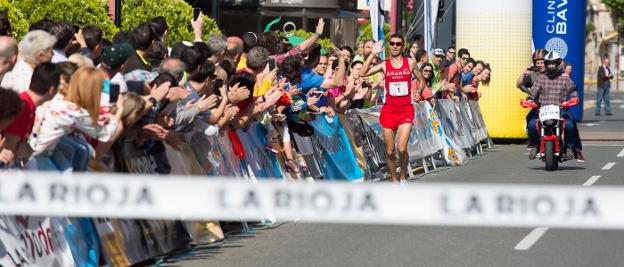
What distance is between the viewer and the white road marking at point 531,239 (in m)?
12.0

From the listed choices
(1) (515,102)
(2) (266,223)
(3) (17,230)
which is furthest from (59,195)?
(1) (515,102)

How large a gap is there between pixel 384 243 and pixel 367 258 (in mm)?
1008

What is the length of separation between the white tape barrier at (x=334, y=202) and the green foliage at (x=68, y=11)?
15.4 m

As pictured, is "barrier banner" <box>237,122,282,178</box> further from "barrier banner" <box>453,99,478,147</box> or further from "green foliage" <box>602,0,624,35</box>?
"green foliage" <box>602,0,624,35</box>

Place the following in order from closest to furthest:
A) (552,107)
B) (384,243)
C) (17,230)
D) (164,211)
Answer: (164,211)
(17,230)
(384,243)
(552,107)

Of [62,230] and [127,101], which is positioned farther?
[127,101]

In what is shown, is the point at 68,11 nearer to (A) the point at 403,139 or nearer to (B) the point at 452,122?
(B) the point at 452,122

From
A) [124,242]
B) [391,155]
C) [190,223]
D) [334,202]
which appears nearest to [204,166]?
[190,223]

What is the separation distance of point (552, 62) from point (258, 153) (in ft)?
24.6

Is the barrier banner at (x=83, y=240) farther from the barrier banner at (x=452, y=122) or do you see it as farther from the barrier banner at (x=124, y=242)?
the barrier banner at (x=452, y=122)

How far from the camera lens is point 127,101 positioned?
1041 centimetres

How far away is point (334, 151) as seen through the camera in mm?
17375

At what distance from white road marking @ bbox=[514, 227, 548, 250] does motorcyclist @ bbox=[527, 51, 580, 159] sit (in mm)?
7238

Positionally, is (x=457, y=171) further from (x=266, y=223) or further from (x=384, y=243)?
(x=384, y=243)
